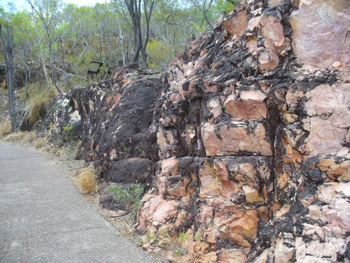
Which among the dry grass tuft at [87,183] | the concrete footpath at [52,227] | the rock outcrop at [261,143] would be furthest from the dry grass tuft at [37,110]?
the rock outcrop at [261,143]

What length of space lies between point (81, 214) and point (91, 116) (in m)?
3.02

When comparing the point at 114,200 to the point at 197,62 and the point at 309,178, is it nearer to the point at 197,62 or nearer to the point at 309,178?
the point at 197,62

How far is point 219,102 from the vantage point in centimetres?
289

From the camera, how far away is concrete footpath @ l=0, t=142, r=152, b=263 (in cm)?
291

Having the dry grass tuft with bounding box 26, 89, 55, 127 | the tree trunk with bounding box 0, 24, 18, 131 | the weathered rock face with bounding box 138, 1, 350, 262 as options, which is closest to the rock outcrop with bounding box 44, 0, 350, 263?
the weathered rock face with bounding box 138, 1, 350, 262

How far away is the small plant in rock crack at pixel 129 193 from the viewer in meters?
3.96

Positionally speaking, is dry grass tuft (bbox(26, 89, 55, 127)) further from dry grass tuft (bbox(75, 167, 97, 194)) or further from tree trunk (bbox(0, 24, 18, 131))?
dry grass tuft (bbox(75, 167, 97, 194))

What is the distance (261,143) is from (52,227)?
2.61 metres

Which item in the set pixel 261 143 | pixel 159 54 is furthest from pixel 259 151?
pixel 159 54

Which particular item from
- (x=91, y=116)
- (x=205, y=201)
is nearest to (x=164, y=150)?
(x=205, y=201)

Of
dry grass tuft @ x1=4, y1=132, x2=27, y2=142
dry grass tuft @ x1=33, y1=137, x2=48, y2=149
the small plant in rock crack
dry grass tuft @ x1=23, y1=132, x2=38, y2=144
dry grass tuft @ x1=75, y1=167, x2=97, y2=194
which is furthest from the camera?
dry grass tuft @ x1=4, y1=132, x2=27, y2=142

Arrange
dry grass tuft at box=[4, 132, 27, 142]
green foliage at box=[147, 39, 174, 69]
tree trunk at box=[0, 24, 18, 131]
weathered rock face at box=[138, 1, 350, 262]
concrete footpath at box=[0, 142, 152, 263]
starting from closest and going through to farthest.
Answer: weathered rock face at box=[138, 1, 350, 262]
concrete footpath at box=[0, 142, 152, 263]
dry grass tuft at box=[4, 132, 27, 142]
green foliage at box=[147, 39, 174, 69]
tree trunk at box=[0, 24, 18, 131]

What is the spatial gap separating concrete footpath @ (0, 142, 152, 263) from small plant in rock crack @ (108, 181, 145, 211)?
0.36 meters

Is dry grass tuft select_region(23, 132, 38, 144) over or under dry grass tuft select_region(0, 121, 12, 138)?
under
